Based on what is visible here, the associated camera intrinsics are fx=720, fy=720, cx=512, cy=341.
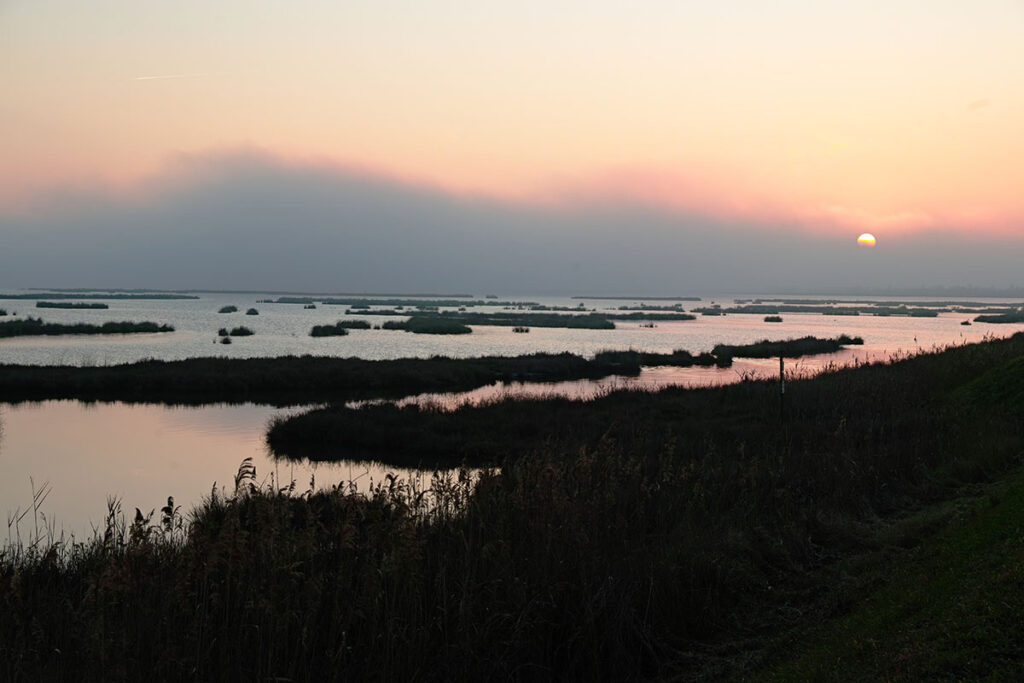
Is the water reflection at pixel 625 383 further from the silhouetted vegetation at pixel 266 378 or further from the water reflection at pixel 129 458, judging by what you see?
the water reflection at pixel 129 458

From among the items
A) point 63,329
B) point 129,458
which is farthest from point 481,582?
point 63,329

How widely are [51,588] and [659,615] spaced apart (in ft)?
21.1

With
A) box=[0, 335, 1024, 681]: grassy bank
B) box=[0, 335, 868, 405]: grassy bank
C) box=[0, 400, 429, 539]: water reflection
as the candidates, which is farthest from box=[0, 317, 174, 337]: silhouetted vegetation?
box=[0, 335, 1024, 681]: grassy bank

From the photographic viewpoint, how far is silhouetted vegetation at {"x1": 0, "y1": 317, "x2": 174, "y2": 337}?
67000mm

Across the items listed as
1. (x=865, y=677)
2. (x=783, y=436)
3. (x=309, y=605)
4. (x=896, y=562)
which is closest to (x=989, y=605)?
(x=865, y=677)

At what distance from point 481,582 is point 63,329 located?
3013 inches

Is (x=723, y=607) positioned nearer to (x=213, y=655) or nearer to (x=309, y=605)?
(x=309, y=605)

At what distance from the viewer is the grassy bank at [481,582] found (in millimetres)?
5574

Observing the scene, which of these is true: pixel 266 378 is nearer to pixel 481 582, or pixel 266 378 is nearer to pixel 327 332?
pixel 481 582

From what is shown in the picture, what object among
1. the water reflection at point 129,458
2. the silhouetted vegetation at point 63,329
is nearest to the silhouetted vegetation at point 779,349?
the water reflection at point 129,458

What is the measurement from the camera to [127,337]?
68375 millimetres

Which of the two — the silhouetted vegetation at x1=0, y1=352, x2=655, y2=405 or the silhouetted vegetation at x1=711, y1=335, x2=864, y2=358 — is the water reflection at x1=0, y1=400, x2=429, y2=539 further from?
the silhouetted vegetation at x1=711, y1=335, x2=864, y2=358

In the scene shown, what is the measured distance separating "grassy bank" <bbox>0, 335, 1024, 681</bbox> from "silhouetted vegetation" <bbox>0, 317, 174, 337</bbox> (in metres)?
68.4

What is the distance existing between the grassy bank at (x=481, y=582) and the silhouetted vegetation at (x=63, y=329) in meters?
68.4
